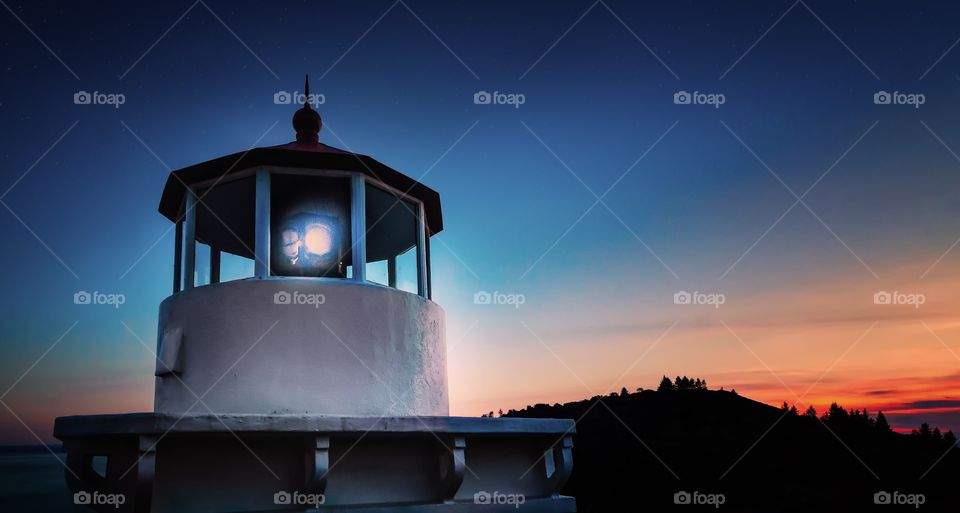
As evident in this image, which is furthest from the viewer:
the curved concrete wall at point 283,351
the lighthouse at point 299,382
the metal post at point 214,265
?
the metal post at point 214,265

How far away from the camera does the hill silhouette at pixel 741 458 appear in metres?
18.7

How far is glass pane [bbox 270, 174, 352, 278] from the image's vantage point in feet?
22.5

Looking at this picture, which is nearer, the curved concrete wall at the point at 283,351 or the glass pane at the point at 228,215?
the curved concrete wall at the point at 283,351

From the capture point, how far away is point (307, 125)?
7.15 meters

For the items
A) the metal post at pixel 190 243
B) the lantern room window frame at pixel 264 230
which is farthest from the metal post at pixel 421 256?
the metal post at pixel 190 243

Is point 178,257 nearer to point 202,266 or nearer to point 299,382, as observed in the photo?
point 202,266

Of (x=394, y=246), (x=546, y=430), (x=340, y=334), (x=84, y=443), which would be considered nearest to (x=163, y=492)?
(x=84, y=443)

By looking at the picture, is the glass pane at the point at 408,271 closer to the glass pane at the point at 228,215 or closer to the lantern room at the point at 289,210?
the lantern room at the point at 289,210

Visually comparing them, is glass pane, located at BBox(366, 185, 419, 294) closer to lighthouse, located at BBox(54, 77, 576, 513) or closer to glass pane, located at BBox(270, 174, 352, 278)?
lighthouse, located at BBox(54, 77, 576, 513)

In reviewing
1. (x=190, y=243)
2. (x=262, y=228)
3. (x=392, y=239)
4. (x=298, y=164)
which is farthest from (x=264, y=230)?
(x=392, y=239)

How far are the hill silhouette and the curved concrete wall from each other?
38.4 ft

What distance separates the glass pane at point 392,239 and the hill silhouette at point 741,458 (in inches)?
395

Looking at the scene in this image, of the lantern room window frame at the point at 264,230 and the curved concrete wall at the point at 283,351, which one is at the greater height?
the lantern room window frame at the point at 264,230

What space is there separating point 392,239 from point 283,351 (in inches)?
106
